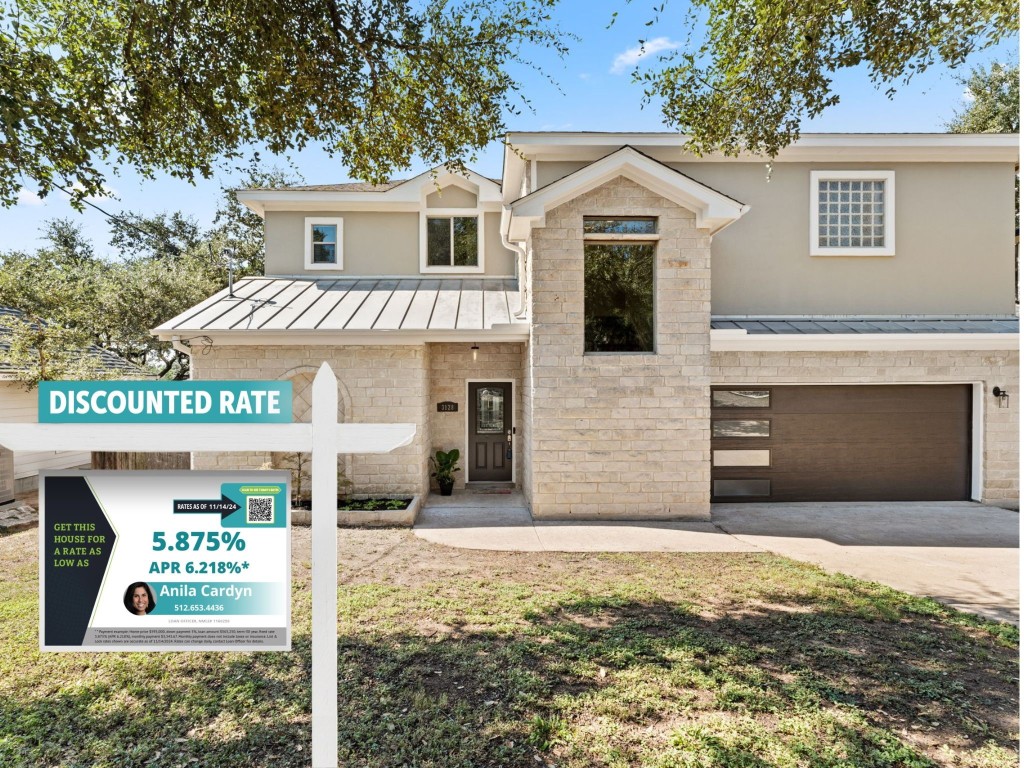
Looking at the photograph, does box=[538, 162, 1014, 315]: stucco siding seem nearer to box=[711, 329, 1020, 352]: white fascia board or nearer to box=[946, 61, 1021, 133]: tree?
box=[711, 329, 1020, 352]: white fascia board

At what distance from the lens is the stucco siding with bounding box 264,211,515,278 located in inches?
522

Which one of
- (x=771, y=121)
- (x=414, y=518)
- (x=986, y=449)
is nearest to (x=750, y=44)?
(x=771, y=121)

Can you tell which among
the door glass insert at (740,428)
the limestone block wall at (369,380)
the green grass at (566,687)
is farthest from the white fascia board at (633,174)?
the green grass at (566,687)

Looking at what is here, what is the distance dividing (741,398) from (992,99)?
1775 centimetres

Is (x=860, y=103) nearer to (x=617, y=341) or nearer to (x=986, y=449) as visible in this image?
(x=617, y=341)

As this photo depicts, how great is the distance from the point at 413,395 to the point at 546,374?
263cm

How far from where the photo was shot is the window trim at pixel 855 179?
422 inches

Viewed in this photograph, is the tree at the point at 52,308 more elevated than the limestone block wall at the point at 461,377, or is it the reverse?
the tree at the point at 52,308

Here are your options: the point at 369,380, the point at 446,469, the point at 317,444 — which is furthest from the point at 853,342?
the point at 317,444

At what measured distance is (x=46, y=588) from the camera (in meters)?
2.30

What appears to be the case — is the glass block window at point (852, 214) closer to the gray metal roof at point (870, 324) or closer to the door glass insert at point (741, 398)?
the gray metal roof at point (870, 324)

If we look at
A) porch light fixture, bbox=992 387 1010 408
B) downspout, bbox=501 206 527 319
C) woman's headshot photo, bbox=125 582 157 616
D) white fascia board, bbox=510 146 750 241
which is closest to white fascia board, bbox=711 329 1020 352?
porch light fixture, bbox=992 387 1010 408

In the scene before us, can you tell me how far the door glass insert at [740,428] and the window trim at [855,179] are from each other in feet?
12.1

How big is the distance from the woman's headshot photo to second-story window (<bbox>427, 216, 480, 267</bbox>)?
11664 mm
